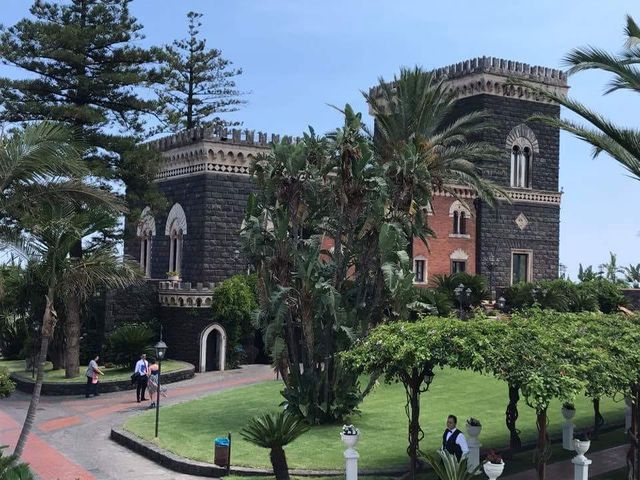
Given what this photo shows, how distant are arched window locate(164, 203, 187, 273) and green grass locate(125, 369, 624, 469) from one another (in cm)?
1080

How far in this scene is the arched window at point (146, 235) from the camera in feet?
123

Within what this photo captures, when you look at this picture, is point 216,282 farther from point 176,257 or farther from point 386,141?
point 386,141

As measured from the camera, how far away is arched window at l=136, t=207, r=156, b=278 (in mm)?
37438

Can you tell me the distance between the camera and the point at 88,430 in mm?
20844

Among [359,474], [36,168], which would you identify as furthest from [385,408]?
[36,168]

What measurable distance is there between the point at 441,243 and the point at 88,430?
21917 mm

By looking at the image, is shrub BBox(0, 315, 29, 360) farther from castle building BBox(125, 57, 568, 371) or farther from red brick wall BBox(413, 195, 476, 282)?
red brick wall BBox(413, 195, 476, 282)

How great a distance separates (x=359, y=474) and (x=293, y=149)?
790cm

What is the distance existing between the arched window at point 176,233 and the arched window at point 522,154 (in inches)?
646

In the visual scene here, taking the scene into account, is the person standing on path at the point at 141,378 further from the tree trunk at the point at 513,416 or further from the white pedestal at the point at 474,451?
the white pedestal at the point at 474,451

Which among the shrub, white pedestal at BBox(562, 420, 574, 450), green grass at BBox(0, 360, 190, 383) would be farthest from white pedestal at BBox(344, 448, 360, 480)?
the shrub

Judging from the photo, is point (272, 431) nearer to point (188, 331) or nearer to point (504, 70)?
point (188, 331)

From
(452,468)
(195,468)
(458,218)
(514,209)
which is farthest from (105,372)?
(514,209)

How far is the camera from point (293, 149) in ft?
64.0
